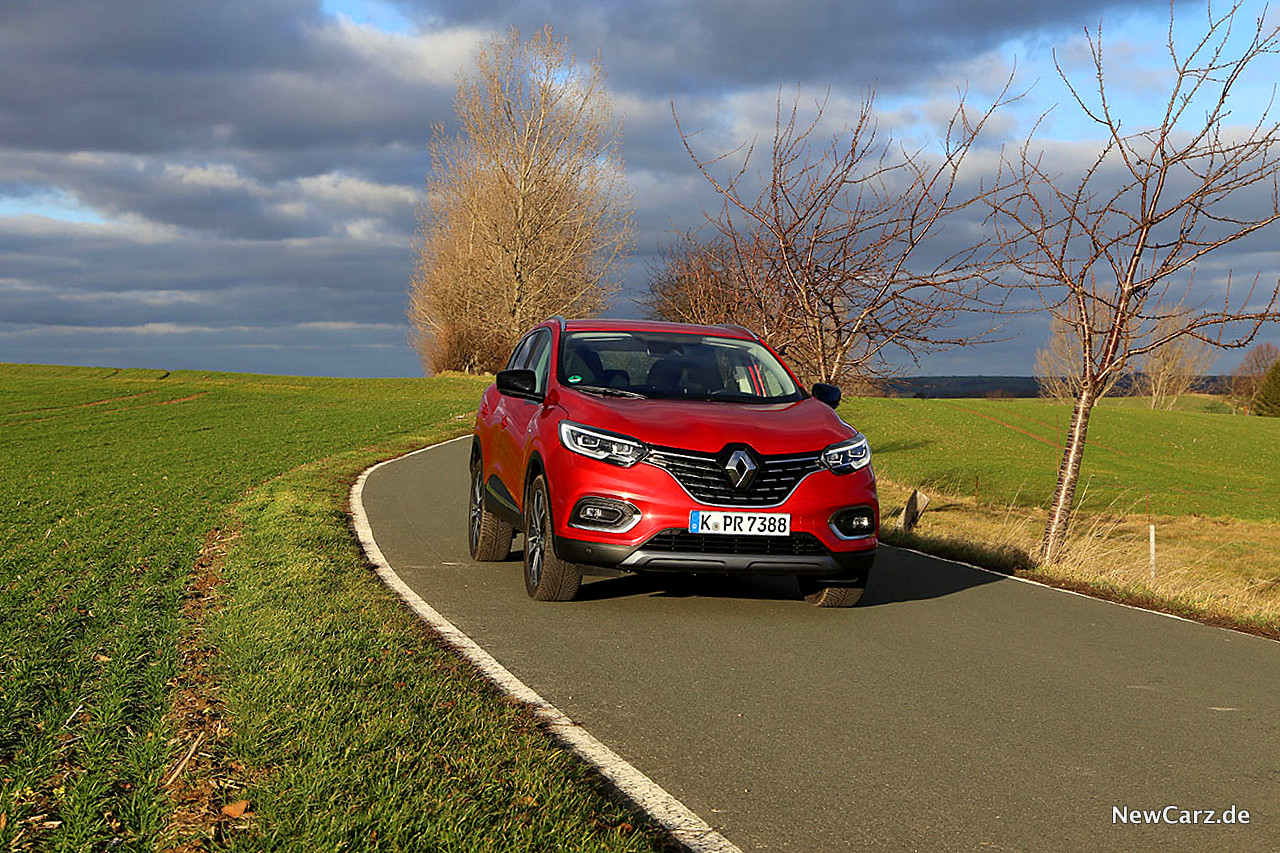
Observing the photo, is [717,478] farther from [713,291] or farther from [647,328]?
[713,291]

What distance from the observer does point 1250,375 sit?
Answer: 108 metres

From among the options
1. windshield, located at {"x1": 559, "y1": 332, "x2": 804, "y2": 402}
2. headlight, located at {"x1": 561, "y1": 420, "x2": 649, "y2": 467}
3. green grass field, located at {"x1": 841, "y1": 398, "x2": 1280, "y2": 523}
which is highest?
windshield, located at {"x1": 559, "y1": 332, "x2": 804, "y2": 402}

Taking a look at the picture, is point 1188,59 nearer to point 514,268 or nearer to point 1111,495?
point 1111,495

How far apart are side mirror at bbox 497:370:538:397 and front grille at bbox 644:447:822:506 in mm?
1773

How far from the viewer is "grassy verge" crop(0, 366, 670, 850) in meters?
3.62

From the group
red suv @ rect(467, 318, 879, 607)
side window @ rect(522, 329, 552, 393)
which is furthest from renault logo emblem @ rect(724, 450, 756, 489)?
side window @ rect(522, 329, 552, 393)

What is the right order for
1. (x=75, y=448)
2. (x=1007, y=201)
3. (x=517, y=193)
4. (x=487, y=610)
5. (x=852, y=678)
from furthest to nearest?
(x=517, y=193)
(x=75, y=448)
(x=1007, y=201)
(x=487, y=610)
(x=852, y=678)

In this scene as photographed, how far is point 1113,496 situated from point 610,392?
28.5 metres

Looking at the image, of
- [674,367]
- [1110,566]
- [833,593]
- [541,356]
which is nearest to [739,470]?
[833,593]

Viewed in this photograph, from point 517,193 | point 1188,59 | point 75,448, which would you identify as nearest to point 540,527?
point 1188,59

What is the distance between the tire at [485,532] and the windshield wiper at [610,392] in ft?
5.44

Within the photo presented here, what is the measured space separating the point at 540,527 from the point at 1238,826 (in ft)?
15.8

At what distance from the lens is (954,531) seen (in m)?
15.7

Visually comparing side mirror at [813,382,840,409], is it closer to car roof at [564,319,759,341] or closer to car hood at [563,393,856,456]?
car hood at [563,393,856,456]
